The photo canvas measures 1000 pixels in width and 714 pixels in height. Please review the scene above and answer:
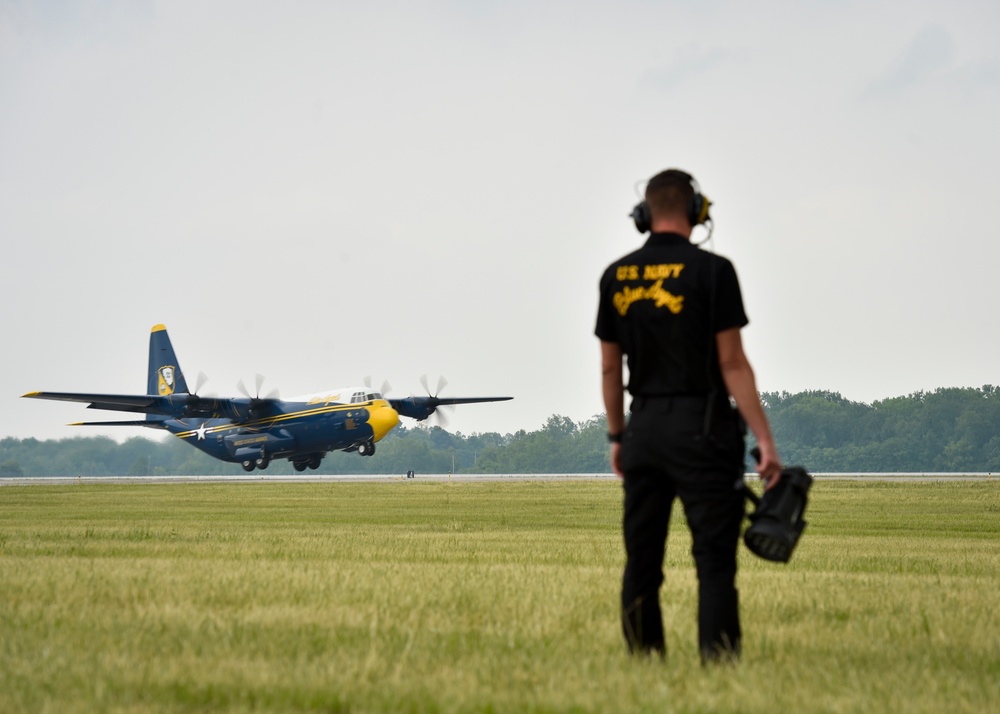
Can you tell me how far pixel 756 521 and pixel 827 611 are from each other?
99.4 inches

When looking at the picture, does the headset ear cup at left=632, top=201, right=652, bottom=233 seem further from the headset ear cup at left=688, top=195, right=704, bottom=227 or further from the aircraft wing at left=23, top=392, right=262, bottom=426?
the aircraft wing at left=23, top=392, right=262, bottom=426

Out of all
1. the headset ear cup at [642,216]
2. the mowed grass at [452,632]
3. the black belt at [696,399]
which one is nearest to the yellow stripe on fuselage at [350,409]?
the mowed grass at [452,632]

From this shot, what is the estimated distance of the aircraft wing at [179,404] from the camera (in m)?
59.4

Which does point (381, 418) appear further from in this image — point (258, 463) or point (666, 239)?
point (666, 239)

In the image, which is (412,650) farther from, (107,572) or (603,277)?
(107,572)

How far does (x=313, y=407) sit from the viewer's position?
2469 inches

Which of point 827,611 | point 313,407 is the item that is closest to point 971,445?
point 313,407

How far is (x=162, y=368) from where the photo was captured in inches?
2859

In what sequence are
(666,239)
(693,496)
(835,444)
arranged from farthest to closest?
(835,444) < (666,239) < (693,496)

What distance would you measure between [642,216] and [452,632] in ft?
8.33

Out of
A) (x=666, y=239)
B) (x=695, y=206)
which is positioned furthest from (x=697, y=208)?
(x=666, y=239)

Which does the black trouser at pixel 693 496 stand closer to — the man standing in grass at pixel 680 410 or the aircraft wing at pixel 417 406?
the man standing in grass at pixel 680 410

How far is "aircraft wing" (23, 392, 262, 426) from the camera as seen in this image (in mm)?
59375

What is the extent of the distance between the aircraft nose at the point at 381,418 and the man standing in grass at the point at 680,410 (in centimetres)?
5583
